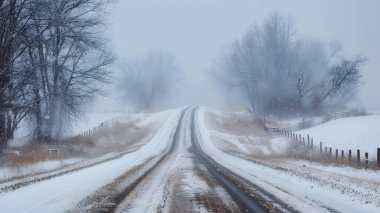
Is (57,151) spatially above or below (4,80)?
below

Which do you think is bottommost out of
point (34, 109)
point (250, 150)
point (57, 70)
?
point (250, 150)

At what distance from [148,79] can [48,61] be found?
93.8 metres

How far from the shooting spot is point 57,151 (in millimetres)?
29188

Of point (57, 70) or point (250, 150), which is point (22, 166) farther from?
point (250, 150)

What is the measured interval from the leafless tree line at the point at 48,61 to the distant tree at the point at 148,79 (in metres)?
84.5

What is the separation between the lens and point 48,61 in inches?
1262

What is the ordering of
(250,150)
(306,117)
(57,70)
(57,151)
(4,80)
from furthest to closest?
(306,117) < (250,150) < (57,70) < (57,151) < (4,80)

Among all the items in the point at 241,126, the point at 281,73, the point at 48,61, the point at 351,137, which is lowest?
the point at 351,137

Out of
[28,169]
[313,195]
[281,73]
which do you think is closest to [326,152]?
[28,169]

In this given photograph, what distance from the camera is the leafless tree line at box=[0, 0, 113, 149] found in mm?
26984

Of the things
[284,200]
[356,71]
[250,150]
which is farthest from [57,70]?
[356,71]

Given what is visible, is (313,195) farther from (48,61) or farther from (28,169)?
(48,61)

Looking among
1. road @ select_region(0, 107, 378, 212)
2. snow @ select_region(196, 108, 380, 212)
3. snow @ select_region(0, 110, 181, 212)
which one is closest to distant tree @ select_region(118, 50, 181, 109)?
snow @ select_region(0, 110, 181, 212)

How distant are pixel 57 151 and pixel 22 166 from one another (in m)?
7.12
